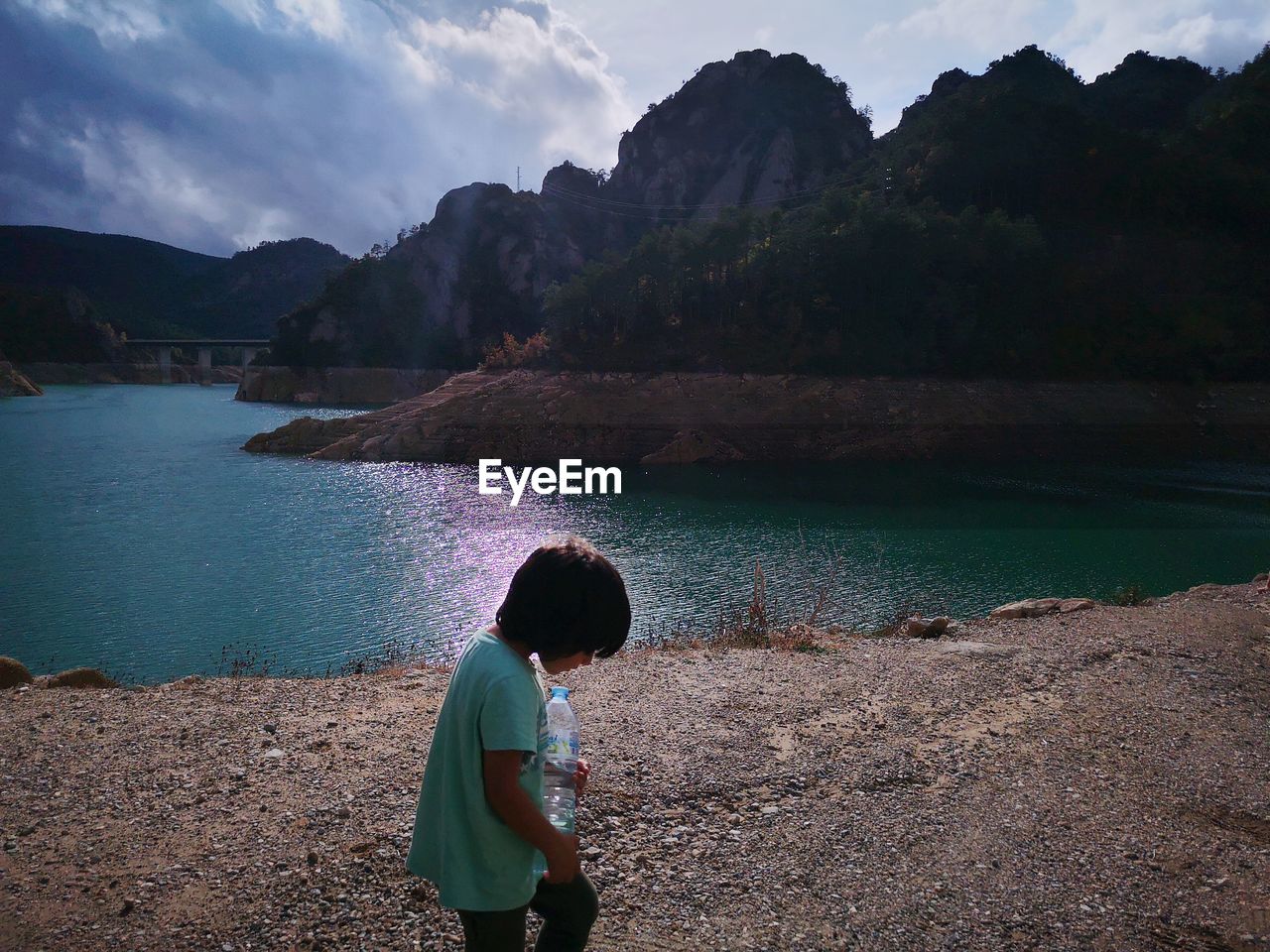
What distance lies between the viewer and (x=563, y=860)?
1.90 metres

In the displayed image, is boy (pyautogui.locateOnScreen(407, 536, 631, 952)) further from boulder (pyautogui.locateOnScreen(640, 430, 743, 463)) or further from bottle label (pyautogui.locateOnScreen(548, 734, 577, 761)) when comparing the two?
boulder (pyautogui.locateOnScreen(640, 430, 743, 463))

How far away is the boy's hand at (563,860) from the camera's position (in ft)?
6.17

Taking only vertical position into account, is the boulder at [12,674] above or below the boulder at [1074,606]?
below

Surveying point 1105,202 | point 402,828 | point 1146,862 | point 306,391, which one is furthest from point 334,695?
point 306,391

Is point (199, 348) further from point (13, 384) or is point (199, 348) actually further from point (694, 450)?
point (694, 450)

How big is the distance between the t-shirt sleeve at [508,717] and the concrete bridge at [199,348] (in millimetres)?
118350

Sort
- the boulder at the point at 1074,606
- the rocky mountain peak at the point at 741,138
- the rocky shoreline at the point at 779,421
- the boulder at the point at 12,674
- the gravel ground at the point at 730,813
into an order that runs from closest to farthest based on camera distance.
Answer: the gravel ground at the point at 730,813, the boulder at the point at 12,674, the boulder at the point at 1074,606, the rocky shoreline at the point at 779,421, the rocky mountain peak at the point at 741,138

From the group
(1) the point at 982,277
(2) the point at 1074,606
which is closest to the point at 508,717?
(2) the point at 1074,606

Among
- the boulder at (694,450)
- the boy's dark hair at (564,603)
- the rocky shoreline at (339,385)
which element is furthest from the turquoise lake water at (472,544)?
the rocky shoreline at (339,385)

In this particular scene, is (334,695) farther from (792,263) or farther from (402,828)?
(792,263)

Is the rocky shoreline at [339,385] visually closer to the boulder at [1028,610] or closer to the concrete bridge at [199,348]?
the concrete bridge at [199,348]

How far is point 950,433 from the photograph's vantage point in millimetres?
38219

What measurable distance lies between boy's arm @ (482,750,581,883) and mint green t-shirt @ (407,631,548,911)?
36 millimetres

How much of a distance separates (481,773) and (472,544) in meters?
18.3
